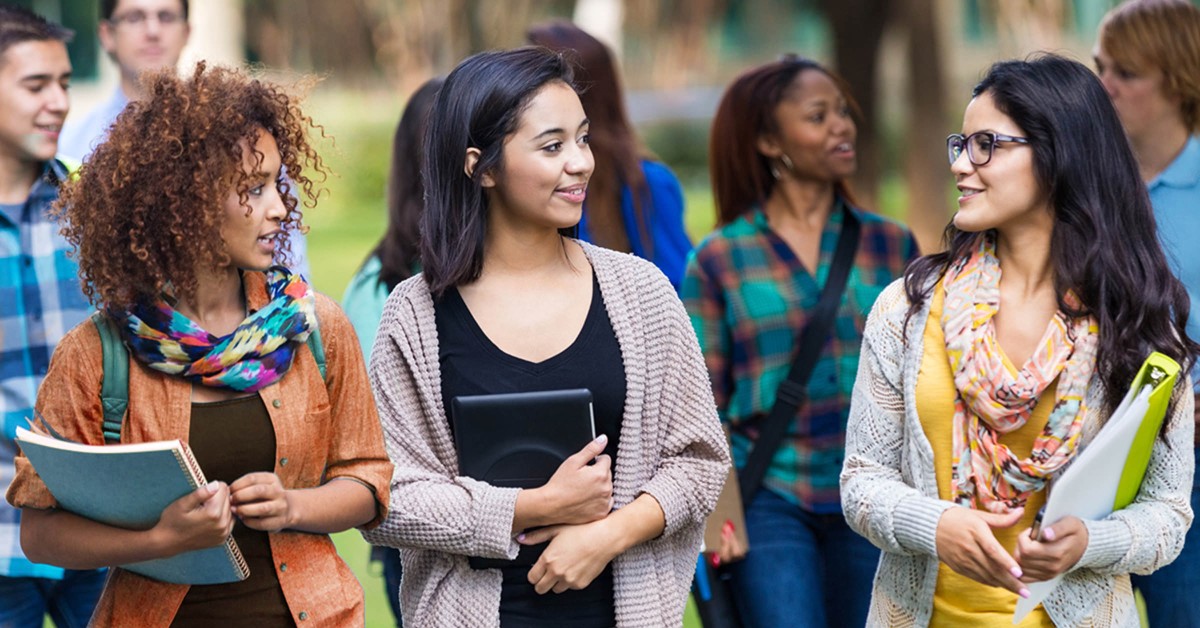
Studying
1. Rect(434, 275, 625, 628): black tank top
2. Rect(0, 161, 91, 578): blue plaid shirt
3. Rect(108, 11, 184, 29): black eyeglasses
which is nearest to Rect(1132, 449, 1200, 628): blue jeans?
Rect(434, 275, 625, 628): black tank top

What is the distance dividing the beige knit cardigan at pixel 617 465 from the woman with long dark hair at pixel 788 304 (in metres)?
1.04

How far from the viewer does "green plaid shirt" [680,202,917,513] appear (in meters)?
4.45

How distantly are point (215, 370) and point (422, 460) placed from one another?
0.54 m

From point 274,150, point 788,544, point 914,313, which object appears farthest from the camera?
point 788,544

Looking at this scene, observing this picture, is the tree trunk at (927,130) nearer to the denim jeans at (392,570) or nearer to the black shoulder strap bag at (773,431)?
the black shoulder strap bag at (773,431)

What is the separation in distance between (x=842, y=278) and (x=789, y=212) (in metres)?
0.35

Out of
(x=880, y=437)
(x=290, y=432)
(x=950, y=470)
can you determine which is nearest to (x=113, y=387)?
(x=290, y=432)

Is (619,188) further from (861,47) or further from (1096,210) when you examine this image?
(861,47)

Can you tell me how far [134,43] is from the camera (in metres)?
5.48

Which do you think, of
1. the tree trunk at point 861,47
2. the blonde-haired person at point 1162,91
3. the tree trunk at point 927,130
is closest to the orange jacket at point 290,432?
the blonde-haired person at point 1162,91

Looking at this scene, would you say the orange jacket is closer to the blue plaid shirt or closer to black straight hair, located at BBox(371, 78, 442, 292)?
the blue plaid shirt

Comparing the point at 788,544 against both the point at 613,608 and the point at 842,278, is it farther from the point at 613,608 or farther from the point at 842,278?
the point at 613,608

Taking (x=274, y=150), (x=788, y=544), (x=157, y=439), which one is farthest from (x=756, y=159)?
(x=157, y=439)

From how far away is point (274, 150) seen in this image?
3.07 m
